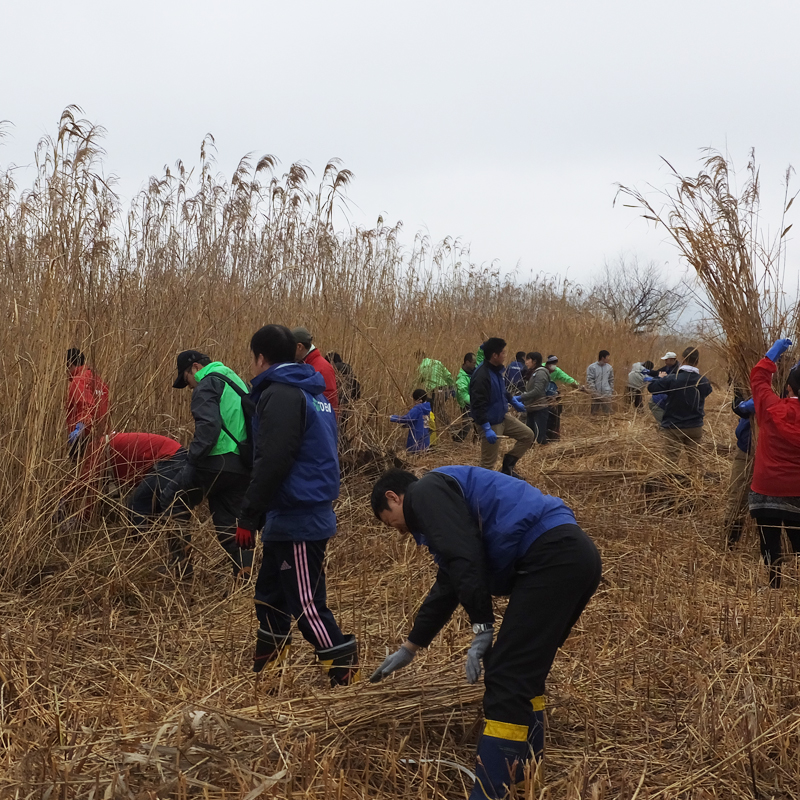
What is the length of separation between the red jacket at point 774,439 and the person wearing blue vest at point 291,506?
9.08 feet

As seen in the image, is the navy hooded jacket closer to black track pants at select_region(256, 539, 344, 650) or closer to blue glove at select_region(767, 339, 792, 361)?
black track pants at select_region(256, 539, 344, 650)

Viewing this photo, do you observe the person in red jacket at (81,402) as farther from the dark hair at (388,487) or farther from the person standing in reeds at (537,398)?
the person standing in reeds at (537,398)

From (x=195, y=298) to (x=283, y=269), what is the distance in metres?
1.70

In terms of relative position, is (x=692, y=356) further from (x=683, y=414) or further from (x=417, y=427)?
(x=417, y=427)

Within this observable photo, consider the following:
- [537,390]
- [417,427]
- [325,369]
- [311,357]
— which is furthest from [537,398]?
[311,357]

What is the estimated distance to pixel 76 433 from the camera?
491cm

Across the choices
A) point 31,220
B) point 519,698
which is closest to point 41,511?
point 31,220

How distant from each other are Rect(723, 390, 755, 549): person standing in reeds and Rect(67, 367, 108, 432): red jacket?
4.31 meters

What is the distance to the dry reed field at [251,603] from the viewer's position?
2668 mm

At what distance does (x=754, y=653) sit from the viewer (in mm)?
3682

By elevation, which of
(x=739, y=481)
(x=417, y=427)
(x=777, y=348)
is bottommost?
(x=739, y=481)

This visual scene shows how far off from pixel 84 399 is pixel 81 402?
0.02m

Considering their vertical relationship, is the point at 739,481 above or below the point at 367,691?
above

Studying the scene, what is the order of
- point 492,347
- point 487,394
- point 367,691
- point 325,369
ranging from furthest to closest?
1. point 487,394
2. point 492,347
3. point 325,369
4. point 367,691
